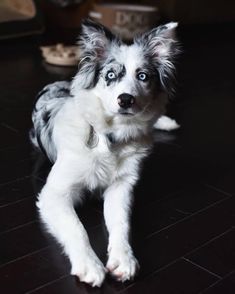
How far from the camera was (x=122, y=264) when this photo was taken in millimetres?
1889

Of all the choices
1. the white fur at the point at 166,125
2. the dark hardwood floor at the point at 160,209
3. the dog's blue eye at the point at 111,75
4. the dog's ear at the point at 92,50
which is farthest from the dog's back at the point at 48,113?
the white fur at the point at 166,125

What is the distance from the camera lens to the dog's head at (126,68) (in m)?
2.14

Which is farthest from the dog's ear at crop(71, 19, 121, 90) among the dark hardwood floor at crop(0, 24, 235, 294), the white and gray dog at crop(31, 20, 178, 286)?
the dark hardwood floor at crop(0, 24, 235, 294)

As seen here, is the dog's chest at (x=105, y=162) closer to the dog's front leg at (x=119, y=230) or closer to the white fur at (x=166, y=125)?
the dog's front leg at (x=119, y=230)

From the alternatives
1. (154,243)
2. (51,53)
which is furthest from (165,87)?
(51,53)

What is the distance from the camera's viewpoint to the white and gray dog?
2.15 meters

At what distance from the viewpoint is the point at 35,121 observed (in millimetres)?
2811

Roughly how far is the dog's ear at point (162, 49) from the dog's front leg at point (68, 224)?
0.54 meters

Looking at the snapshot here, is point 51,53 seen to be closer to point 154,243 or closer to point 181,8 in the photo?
point 181,8

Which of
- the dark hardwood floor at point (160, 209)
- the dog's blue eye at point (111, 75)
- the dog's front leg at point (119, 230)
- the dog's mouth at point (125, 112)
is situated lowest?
the dark hardwood floor at point (160, 209)

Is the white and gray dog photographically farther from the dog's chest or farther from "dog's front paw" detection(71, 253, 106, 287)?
"dog's front paw" detection(71, 253, 106, 287)

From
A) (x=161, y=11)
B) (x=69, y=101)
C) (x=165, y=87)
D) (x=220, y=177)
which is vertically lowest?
(x=161, y=11)

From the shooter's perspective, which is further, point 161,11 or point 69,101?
point 161,11

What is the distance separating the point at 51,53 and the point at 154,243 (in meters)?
2.91
